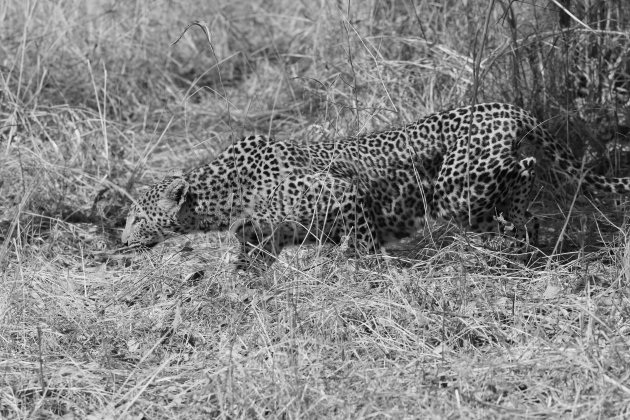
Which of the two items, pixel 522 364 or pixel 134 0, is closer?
pixel 522 364

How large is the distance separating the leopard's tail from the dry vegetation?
0.29 m

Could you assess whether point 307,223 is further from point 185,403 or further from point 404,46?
point 404,46

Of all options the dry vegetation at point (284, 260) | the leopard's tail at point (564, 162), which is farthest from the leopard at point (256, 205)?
the leopard's tail at point (564, 162)

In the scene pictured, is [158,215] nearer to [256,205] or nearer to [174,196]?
[174,196]

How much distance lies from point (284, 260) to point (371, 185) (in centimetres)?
84

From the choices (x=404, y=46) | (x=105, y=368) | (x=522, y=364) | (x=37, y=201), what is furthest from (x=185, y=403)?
(x=404, y=46)

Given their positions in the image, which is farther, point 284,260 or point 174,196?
point 174,196

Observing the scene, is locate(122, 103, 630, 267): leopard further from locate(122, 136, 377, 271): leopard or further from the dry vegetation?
the dry vegetation

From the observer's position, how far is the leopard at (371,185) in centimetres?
711

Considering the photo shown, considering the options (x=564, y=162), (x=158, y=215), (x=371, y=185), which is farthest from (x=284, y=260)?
(x=564, y=162)

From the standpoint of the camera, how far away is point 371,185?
24.2 feet

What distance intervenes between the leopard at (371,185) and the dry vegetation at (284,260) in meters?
0.24

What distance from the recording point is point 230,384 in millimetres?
5426

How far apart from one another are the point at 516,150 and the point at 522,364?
210cm
